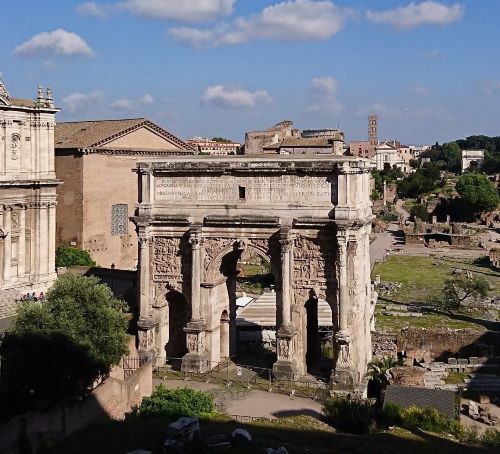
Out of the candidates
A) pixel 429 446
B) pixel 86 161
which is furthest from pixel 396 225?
pixel 429 446

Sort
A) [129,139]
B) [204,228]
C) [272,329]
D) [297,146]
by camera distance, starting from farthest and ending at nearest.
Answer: [297,146] → [129,139] → [272,329] → [204,228]

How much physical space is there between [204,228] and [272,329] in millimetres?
9533

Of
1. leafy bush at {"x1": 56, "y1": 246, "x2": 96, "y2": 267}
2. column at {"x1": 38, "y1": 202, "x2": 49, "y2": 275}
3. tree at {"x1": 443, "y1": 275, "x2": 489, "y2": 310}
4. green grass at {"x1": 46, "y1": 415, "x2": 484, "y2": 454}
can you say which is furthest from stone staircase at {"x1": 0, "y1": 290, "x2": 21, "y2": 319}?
tree at {"x1": 443, "y1": 275, "x2": 489, "y2": 310}

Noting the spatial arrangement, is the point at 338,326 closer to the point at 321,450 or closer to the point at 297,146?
the point at 321,450

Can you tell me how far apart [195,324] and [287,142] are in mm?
57442

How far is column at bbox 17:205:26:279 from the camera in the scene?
35.9 metres

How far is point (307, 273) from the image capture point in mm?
24781

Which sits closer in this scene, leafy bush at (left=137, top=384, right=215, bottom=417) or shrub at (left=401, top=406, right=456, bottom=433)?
leafy bush at (left=137, top=384, right=215, bottom=417)

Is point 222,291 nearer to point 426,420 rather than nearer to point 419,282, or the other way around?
point 426,420

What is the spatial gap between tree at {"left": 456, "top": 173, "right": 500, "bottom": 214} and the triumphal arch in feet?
228

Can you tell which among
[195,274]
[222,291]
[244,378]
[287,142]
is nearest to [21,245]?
[222,291]

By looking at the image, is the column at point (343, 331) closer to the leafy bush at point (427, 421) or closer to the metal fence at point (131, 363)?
the leafy bush at point (427, 421)

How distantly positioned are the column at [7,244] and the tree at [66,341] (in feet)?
44.1

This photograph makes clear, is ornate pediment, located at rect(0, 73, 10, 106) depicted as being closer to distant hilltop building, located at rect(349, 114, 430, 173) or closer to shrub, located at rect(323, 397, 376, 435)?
shrub, located at rect(323, 397, 376, 435)
